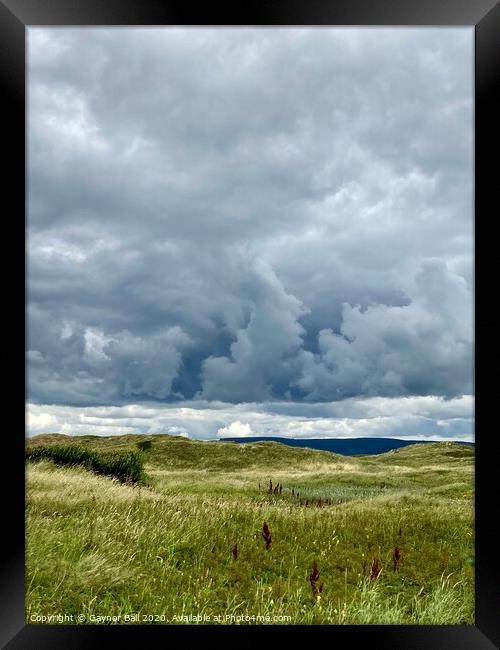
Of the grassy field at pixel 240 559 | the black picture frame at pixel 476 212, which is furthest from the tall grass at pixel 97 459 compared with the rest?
the black picture frame at pixel 476 212

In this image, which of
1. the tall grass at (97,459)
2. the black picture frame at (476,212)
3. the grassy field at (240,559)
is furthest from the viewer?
the tall grass at (97,459)

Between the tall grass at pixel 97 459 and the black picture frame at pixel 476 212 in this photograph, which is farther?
the tall grass at pixel 97 459

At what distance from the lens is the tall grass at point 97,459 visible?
46.5ft

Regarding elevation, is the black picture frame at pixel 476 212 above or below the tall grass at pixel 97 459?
above

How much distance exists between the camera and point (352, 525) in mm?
7727

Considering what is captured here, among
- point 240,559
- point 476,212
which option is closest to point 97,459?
point 240,559

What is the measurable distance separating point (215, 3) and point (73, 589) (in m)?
5.64

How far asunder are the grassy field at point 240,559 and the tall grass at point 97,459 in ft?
13.6

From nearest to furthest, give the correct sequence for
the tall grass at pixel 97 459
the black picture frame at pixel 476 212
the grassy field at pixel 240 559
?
the black picture frame at pixel 476 212, the grassy field at pixel 240 559, the tall grass at pixel 97 459

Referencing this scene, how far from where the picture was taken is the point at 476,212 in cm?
447

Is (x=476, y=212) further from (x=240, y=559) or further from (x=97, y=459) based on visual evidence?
(x=97, y=459)

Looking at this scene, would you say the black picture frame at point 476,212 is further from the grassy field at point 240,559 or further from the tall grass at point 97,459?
the tall grass at point 97,459

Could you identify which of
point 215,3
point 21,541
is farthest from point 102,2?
point 21,541

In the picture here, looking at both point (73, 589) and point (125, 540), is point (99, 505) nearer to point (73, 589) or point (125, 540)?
point (125, 540)
